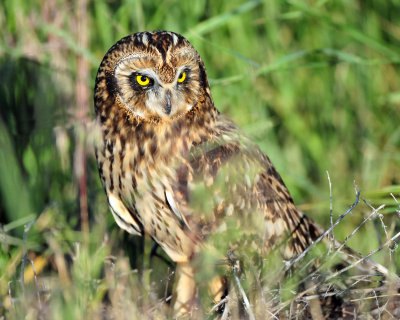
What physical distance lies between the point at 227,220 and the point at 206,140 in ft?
1.06

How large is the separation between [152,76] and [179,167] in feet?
1.18

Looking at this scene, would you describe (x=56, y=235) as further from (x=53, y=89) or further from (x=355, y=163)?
(x=355, y=163)

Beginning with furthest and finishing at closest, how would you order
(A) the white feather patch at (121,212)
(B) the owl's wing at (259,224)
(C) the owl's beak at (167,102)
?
(A) the white feather patch at (121,212) < (C) the owl's beak at (167,102) < (B) the owl's wing at (259,224)

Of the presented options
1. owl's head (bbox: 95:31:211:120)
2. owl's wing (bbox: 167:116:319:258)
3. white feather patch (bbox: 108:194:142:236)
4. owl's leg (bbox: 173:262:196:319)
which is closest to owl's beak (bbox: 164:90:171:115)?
owl's head (bbox: 95:31:211:120)

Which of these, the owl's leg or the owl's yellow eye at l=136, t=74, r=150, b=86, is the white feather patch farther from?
the owl's yellow eye at l=136, t=74, r=150, b=86

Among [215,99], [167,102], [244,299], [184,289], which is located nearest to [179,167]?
[167,102]

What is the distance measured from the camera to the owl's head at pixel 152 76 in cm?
261

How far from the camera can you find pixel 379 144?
408 centimetres

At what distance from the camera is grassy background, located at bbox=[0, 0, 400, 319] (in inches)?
114

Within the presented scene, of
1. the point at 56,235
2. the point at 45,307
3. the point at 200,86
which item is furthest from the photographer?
the point at 56,235

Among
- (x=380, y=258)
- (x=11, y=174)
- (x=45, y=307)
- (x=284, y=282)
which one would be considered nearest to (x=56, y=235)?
(x=11, y=174)

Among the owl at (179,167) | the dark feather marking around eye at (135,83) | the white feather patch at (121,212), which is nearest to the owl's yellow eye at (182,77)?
the owl at (179,167)

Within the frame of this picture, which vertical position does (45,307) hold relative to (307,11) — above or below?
below

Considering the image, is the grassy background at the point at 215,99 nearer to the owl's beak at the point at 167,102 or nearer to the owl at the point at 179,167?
the owl at the point at 179,167
